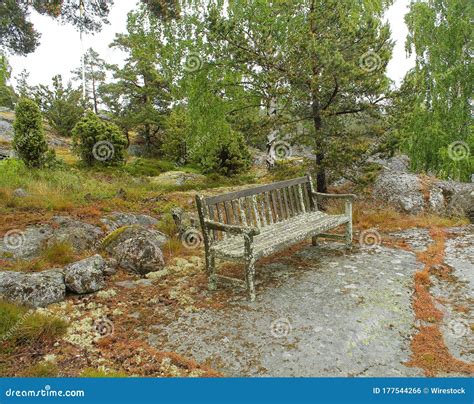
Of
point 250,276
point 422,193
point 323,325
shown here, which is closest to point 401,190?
point 422,193

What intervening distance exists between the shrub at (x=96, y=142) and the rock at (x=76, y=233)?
334 inches

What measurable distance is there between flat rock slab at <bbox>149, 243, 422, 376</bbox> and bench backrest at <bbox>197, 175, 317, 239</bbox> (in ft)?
3.11

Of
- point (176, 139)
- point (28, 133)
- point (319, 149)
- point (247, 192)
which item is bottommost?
point (247, 192)

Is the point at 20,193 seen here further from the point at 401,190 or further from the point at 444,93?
the point at 444,93

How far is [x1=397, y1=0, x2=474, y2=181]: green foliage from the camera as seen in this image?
12.7 m

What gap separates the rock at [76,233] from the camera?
616cm

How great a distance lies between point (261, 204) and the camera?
19.4 feet

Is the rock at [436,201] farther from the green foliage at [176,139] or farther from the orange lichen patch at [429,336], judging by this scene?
the green foliage at [176,139]

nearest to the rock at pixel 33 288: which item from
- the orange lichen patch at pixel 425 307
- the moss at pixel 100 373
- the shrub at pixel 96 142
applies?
the moss at pixel 100 373

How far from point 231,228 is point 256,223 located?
1.13 meters

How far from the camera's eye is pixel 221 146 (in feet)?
44.1

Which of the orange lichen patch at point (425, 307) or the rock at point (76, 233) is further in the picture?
the rock at point (76, 233)

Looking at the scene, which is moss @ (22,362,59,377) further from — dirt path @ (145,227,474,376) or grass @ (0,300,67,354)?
dirt path @ (145,227,474,376)

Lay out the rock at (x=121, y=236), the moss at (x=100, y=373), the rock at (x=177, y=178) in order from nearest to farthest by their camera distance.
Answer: the moss at (x=100, y=373)
the rock at (x=121, y=236)
the rock at (x=177, y=178)
